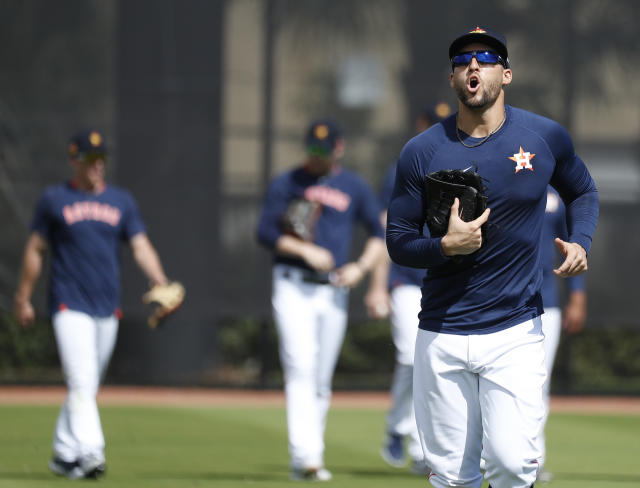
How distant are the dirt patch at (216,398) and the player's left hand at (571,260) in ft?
28.9

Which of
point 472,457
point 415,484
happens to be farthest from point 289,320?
point 472,457

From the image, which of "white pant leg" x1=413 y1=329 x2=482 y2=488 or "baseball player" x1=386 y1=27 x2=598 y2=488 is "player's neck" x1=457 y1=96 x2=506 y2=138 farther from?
"white pant leg" x1=413 y1=329 x2=482 y2=488

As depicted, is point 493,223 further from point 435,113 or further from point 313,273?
point 435,113

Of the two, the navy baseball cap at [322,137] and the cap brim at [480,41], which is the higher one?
the cap brim at [480,41]

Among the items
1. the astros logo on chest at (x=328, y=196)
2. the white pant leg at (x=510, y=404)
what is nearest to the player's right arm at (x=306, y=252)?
the astros logo on chest at (x=328, y=196)

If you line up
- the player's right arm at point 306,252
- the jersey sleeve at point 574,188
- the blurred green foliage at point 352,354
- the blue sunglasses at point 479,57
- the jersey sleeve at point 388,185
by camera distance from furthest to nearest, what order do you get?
the blurred green foliage at point 352,354, the jersey sleeve at point 388,185, the player's right arm at point 306,252, the jersey sleeve at point 574,188, the blue sunglasses at point 479,57

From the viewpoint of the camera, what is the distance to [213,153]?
14.1 metres

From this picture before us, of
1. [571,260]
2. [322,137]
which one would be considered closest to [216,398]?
[322,137]

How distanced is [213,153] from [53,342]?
3.37 m

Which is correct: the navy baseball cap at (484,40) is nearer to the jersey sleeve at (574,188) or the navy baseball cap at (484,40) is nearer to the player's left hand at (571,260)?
the jersey sleeve at (574,188)

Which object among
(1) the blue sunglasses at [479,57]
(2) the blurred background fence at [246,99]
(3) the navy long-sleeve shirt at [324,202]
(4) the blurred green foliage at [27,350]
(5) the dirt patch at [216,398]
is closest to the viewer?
(1) the blue sunglasses at [479,57]

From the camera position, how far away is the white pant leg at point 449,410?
5.30 meters

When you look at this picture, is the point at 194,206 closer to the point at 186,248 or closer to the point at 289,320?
the point at 186,248

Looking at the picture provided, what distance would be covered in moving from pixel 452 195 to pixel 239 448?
17.9 ft
